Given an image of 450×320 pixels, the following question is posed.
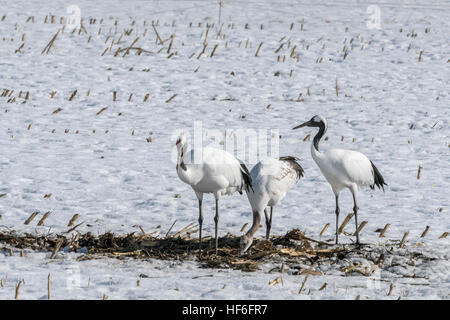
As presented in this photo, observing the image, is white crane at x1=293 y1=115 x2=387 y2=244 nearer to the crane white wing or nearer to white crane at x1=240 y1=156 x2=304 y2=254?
the crane white wing

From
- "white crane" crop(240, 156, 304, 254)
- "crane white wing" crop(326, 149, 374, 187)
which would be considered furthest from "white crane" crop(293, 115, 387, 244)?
"white crane" crop(240, 156, 304, 254)

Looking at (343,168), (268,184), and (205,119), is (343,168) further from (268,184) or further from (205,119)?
(205,119)

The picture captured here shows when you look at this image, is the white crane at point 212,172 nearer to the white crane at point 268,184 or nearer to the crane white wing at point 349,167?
the white crane at point 268,184

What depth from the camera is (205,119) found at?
43.8 feet

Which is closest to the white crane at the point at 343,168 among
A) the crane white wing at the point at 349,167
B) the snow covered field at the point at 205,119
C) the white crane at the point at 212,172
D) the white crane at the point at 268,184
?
the crane white wing at the point at 349,167

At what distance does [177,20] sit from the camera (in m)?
22.1

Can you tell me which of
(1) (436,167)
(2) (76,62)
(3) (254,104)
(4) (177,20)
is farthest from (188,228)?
(4) (177,20)

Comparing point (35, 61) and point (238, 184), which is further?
point (35, 61)

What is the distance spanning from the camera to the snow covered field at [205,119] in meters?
6.57

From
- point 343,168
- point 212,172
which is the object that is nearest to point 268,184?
point 212,172

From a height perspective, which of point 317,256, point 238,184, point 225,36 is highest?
point 225,36

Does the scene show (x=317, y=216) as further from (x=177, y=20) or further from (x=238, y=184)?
(x=177, y=20)

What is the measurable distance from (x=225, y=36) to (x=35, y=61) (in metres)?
5.50

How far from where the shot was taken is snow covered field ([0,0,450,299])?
6574mm
